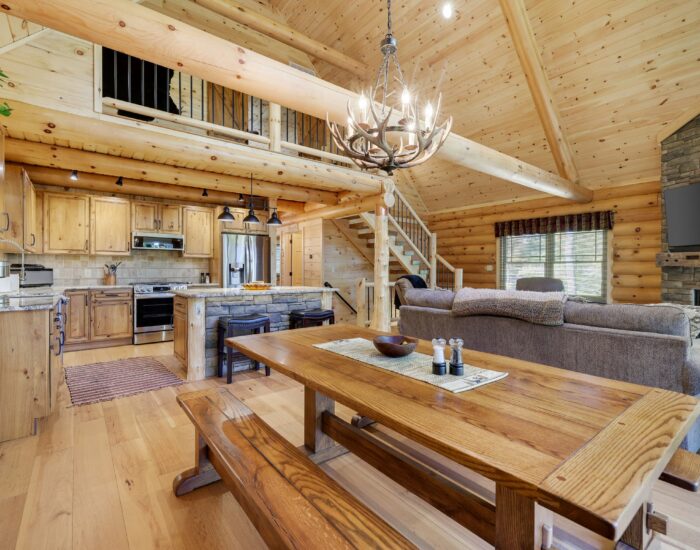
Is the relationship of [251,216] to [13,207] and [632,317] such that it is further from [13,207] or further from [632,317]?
[632,317]

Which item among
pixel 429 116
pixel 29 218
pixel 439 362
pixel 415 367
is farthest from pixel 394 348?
pixel 29 218

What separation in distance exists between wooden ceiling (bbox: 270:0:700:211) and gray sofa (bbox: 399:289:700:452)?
3.89 meters

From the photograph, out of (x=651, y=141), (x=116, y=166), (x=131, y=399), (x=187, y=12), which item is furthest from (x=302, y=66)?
(x=131, y=399)

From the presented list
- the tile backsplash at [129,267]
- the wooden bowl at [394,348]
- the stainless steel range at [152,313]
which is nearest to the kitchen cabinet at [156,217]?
the tile backsplash at [129,267]

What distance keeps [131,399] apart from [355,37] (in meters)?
6.45

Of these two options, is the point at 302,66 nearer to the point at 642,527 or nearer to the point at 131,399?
the point at 131,399

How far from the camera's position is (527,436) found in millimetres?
1026

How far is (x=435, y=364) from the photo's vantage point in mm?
1619

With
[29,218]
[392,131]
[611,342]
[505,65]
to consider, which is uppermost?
[505,65]

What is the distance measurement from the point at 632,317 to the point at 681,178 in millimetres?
4316

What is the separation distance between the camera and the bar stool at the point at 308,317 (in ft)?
14.6

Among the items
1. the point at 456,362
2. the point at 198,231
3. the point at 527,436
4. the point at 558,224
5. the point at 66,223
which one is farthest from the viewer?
the point at 558,224

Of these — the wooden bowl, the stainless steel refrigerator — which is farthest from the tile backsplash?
the wooden bowl

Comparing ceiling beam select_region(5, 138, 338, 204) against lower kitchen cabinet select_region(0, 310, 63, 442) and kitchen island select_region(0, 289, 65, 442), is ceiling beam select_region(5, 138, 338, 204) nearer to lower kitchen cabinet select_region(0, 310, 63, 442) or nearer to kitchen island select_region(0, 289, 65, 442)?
kitchen island select_region(0, 289, 65, 442)
